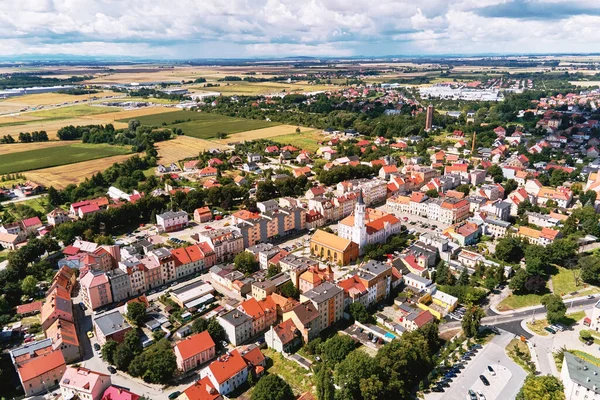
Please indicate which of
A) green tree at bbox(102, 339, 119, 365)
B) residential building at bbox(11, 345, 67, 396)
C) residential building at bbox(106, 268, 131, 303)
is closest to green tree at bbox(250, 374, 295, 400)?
green tree at bbox(102, 339, 119, 365)

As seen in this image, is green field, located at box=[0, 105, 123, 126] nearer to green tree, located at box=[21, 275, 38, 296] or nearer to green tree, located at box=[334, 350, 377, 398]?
green tree, located at box=[21, 275, 38, 296]

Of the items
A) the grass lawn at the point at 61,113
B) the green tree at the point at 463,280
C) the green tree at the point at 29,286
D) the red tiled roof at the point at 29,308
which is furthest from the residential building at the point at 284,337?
the grass lawn at the point at 61,113

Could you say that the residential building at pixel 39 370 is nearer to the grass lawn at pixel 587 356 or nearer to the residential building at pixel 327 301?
the residential building at pixel 327 301

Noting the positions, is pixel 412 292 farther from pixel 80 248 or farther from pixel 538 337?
pixel 80 248

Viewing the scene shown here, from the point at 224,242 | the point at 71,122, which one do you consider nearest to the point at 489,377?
the point at 224,242

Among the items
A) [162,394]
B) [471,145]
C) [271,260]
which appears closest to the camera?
[162,394]

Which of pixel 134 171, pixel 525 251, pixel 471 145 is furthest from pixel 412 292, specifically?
pixel 471 145

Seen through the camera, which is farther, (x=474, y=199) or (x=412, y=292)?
(x=474, y=199)

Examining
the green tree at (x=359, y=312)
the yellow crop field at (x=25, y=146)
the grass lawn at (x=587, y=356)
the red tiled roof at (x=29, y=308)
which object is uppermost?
the yellow crop field at (x=25, y=146)
